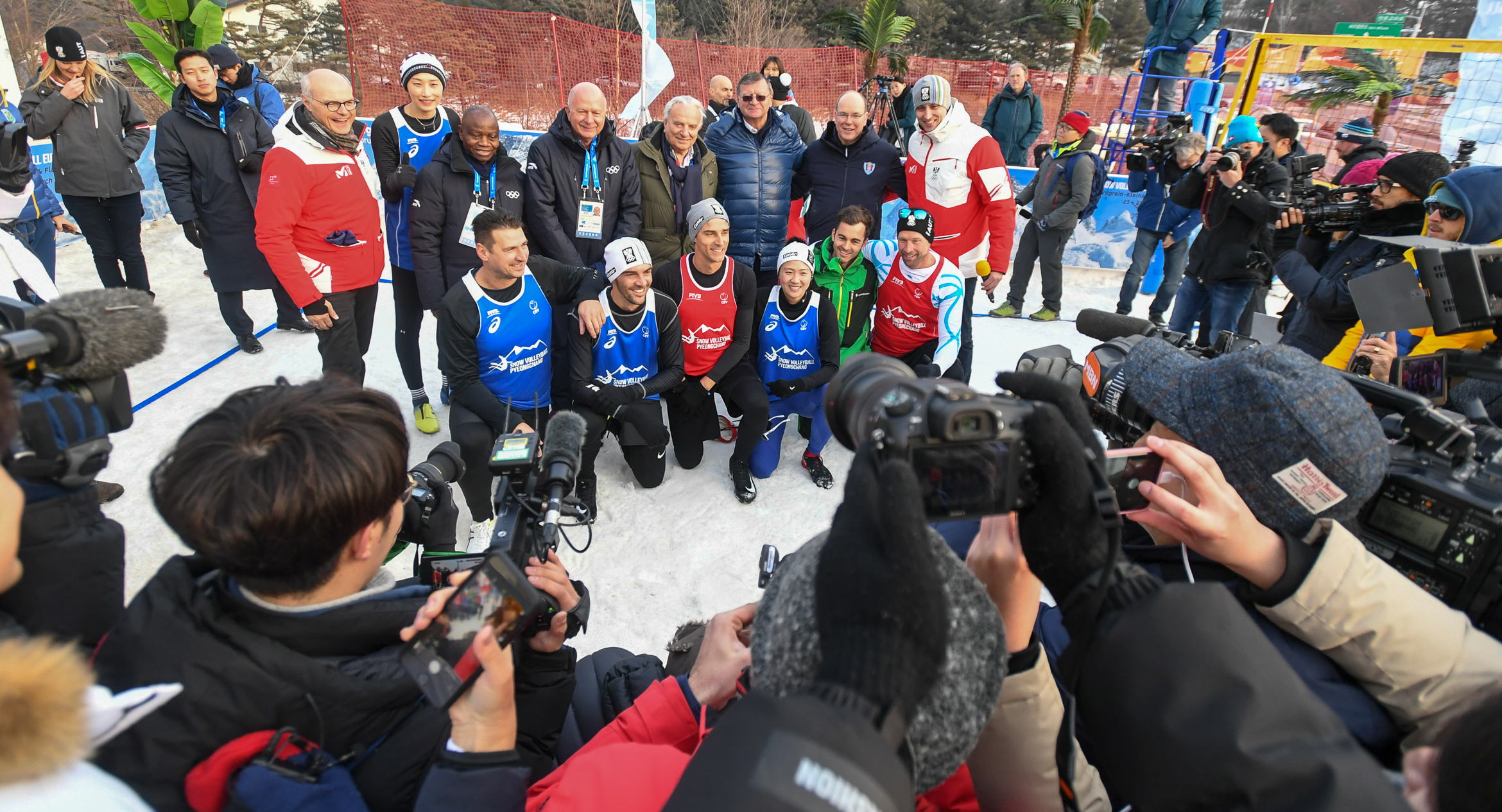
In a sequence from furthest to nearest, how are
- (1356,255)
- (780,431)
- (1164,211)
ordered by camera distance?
1. (1164,211)
2. (780,431)
3. (1356,255)

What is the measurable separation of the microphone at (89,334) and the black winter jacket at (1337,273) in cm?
448

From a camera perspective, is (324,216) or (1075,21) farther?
(1075,21)

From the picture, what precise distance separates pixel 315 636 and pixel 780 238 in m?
3.99

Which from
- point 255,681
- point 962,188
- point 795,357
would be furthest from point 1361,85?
point 255,681

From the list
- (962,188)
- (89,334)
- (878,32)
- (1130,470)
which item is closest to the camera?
(1130,470)

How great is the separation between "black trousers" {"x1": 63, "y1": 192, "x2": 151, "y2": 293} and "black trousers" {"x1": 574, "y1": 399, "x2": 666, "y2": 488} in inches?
141

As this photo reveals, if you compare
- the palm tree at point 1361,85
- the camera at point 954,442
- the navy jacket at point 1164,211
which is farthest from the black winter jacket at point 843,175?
the palm tree at point 1361,85

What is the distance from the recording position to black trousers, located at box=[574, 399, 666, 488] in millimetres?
3475

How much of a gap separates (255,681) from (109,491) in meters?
3.20

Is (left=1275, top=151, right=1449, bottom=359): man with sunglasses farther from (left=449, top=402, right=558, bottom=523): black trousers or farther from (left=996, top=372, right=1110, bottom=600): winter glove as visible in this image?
(left=449, top=402, right=558, bottom=523): black trousers

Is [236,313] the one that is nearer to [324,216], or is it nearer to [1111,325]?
[324,216]

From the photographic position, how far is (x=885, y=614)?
62cm

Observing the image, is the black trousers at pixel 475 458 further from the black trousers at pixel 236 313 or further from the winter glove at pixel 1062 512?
the winter glove at pixel 1062 512

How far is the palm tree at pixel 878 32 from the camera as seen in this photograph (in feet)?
39.8
